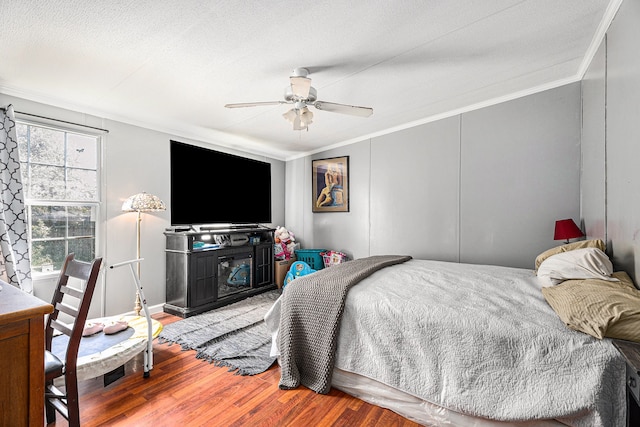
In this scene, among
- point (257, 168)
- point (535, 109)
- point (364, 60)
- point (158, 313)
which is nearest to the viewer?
point (364, 60)

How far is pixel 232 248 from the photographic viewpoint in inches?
153

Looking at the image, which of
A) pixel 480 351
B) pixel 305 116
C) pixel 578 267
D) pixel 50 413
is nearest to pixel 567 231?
pixel 578 267

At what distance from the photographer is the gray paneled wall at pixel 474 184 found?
2.82 metres

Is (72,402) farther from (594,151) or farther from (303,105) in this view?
(594,151)

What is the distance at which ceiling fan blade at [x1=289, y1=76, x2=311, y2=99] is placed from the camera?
2.09 meters

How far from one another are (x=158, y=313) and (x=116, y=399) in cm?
174

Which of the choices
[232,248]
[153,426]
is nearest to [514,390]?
[153,426]

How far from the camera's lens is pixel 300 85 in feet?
7.02

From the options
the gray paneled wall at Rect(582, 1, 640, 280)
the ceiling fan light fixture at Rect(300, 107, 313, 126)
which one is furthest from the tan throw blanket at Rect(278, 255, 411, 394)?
the gray paneled wall at Rect(582, 1, 640, 280)

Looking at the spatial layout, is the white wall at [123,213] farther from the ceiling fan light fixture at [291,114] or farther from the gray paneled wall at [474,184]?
the gray paneled wall at [474,184]

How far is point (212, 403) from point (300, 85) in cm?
228

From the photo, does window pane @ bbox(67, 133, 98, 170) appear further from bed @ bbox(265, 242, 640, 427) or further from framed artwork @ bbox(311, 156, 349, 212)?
framed artwork @ bbox(311, 156, 349, 212)

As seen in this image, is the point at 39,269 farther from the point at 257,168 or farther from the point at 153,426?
the point at 257,168

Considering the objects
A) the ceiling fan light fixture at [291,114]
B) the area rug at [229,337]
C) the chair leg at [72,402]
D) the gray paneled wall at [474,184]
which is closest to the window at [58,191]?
the area rug at [229,337]
